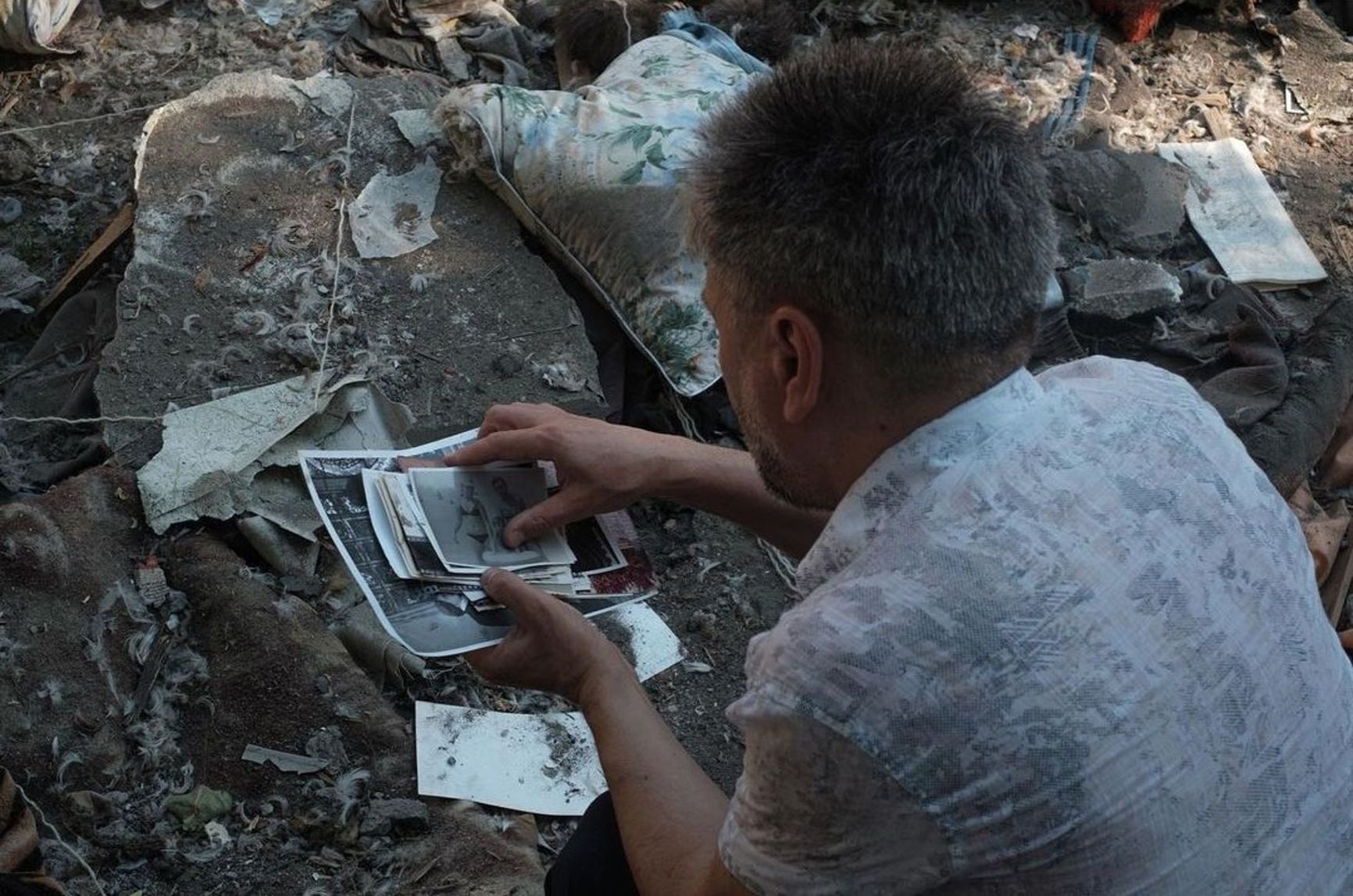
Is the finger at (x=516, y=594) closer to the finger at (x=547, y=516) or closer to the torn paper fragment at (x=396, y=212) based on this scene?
the finger at (x=547, y=516)

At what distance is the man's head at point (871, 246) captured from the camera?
1235 mm

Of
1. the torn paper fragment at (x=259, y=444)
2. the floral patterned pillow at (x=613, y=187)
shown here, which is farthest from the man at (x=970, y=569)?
the floral patterned pillow at (x=613, y=187)

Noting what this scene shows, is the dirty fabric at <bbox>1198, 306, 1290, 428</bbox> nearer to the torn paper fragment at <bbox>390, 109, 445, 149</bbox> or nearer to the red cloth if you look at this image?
the red cloth

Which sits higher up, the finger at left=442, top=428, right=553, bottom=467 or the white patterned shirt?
the white patterned shirt

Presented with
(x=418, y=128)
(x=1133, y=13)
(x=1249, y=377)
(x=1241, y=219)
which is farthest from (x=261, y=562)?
(x=1133, y=13)

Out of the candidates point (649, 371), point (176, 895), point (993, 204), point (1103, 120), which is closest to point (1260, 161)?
point (1103, 120)

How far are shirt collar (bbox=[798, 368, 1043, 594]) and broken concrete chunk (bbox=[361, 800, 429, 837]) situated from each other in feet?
3.61

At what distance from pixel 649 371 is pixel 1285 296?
1.84 meters

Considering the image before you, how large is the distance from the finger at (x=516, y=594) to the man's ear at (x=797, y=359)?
0.58 meters

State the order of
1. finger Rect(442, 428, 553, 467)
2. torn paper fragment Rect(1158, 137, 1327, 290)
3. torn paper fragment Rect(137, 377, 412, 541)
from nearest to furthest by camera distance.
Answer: finger Rect(442, 428, 553, 467) → torn paper fragment Rect(137, 377, 412, 541) → torn paper fragment Rect(1158, 137, 1327, 290)

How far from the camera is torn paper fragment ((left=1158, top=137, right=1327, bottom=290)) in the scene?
3.65m

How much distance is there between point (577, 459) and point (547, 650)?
1.18 feet

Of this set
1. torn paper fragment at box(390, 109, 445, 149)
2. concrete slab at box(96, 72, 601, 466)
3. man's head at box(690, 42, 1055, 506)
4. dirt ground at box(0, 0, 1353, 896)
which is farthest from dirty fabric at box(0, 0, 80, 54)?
man's head at box(690, 42, 1055, 506)

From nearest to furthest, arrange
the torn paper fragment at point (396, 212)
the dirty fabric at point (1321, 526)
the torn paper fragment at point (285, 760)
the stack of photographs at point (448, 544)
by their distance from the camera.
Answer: the stack of photographs at point (448, 544) → the torn paper fragment at point (285, 760) → the dirty fabric at point (1321, 526) → the torn paper fragment at point (396, 212)
